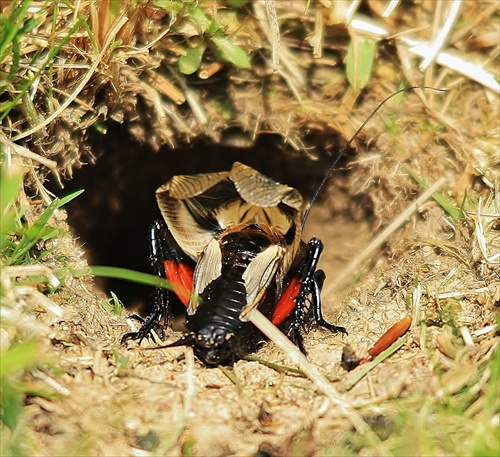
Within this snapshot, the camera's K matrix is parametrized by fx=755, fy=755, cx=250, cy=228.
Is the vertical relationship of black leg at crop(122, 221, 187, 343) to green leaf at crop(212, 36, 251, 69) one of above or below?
below

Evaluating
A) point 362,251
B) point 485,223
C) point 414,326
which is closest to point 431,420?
point 414,326

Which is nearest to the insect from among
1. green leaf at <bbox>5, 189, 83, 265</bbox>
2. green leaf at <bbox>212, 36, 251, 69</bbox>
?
green leaf at <bbox>5, 189, 83, 265</bbox>

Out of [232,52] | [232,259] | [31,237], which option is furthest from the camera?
[232,52]

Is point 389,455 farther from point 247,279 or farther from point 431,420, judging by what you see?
point 247,279

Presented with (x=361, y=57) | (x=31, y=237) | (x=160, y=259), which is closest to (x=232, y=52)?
(x=361, y=57)

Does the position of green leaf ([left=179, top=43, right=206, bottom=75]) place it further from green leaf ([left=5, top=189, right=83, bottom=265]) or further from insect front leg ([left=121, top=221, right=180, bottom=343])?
green leaf ([left=5, top=189, right=83, bottom=265])

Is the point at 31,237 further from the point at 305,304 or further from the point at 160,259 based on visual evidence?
the point at 305,304
